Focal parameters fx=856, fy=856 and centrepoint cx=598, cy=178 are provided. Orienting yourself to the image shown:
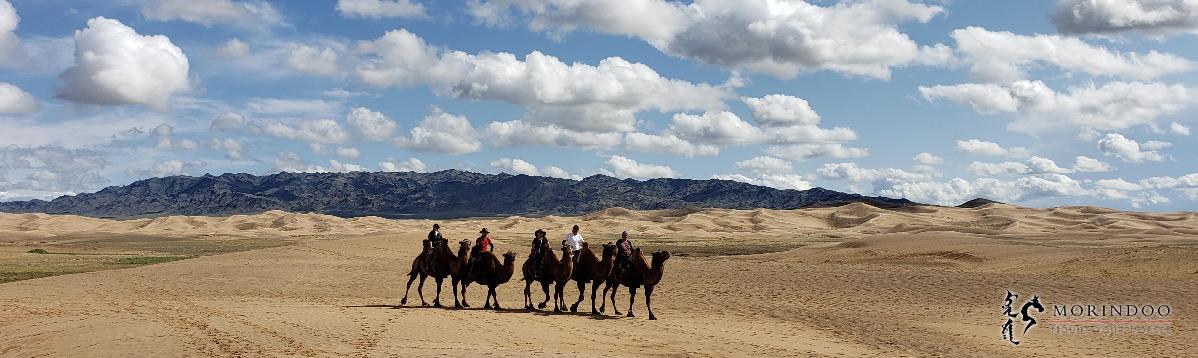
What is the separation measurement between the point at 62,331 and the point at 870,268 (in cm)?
2873

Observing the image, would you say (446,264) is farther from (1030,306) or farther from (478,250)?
(1030,306)

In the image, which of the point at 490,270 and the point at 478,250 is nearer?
the point at 490,270

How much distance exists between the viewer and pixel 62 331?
15.6m

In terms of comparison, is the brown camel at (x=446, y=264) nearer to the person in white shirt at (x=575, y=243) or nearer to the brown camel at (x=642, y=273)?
the person in white shirt at (x=575, y=243)

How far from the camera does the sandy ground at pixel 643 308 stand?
15398 mm

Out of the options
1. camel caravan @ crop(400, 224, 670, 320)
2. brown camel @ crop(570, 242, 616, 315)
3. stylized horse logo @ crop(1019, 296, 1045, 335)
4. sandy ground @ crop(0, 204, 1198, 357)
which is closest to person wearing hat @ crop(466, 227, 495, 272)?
camel caravan @ crop(400, 224, 670, 320)

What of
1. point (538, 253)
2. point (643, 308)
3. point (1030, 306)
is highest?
point (538, 253)

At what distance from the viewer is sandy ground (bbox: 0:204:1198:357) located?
15.4 meters

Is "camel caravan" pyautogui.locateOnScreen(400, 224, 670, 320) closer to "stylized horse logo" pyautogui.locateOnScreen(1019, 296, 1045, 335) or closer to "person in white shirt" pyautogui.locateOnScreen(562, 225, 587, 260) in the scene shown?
"person in white shirt" pyautogui.locateOnScreen(562, 225, 587, 260)

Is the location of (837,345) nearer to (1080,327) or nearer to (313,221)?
(1080,327)

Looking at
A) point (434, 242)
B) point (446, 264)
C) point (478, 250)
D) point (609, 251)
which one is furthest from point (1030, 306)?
point (434, 242)

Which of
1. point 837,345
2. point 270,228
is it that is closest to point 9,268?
point 837,345

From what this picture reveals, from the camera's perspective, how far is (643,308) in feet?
79.1

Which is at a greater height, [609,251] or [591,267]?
[609,251]
